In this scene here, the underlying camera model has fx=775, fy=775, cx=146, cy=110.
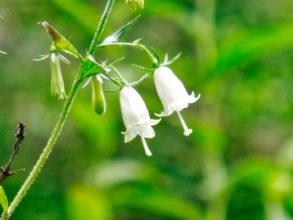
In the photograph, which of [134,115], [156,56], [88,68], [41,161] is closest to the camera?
[41,161]

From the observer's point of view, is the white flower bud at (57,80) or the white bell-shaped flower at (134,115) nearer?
the white flower bud at (57,80)

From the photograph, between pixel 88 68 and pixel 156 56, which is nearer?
pixel 88 68

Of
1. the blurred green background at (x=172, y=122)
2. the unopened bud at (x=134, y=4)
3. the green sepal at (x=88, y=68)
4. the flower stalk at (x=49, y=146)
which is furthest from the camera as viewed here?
the blurred green background at (x=172, y=122)

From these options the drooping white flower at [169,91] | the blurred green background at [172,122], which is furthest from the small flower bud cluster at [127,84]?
the blurred green background at [172,122]

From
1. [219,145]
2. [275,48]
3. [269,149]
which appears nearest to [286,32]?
[275,48]

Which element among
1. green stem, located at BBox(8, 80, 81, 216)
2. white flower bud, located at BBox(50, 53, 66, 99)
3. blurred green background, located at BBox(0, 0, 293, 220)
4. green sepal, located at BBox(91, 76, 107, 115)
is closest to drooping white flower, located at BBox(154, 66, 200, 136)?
green sepal, located at BBox(91, 76, 107, 115)

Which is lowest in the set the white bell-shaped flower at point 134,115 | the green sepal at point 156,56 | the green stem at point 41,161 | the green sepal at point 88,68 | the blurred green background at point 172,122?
the green stem at point 41,161

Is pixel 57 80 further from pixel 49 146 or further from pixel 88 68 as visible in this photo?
pixel 49 146

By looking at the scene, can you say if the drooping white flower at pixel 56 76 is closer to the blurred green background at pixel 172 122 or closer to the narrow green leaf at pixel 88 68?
the narrow green leaf at pixel 88 68

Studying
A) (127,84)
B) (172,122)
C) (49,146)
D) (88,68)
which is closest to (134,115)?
(127,84)
